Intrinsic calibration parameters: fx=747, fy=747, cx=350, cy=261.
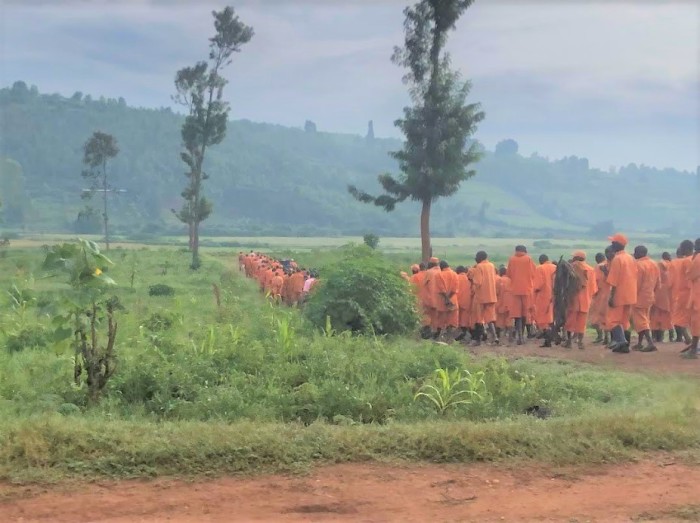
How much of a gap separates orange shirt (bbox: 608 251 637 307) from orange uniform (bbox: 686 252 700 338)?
2.79 feet

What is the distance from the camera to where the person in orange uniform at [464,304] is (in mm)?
13859

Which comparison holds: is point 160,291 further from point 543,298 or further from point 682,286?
point 682,286

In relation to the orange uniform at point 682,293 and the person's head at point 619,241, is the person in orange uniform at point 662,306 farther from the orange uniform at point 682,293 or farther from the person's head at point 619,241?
the person's head at point 619,241

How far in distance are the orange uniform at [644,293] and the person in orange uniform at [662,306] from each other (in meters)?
0.92

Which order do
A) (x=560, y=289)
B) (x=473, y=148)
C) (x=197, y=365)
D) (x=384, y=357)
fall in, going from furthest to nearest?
(x=473, y=148)
(x=560, y=289)
(x=384, y=357)
(x=197, y=365)

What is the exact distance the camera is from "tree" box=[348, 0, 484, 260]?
2389cm

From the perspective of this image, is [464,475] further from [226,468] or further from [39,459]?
[39,459]

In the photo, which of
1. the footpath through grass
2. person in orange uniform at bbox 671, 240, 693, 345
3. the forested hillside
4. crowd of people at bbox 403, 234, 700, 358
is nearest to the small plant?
crowd of people at bbox 403, 234, 700, 358

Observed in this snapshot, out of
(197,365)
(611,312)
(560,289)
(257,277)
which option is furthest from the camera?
(257,277)

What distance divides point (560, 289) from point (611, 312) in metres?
1.07

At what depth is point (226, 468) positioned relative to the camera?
5.27m

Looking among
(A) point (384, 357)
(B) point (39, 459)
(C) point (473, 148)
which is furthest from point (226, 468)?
(C) point (473, 148)

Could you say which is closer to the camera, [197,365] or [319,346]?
[197,365]

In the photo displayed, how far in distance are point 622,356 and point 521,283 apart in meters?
2.61
